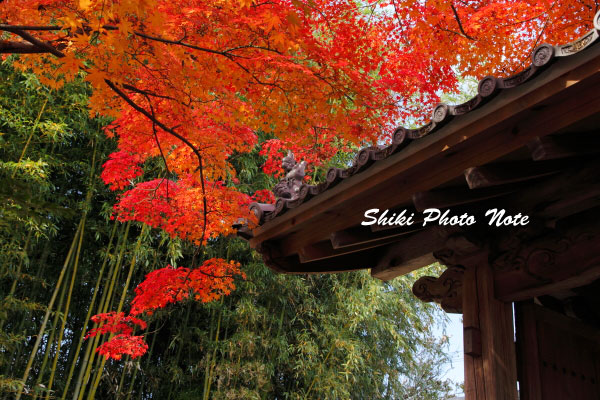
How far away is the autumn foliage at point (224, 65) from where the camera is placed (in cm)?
285

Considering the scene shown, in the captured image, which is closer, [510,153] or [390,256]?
[510,153]

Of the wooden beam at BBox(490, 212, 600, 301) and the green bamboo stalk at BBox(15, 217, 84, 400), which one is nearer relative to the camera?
the wooden beam at BBox(490, 212, 600, 301)

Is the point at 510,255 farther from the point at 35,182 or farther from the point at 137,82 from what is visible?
the point at 35,182

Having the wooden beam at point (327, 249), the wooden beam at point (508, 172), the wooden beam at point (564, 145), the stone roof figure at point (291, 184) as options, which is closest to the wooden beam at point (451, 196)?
the wooden beam at point (508, 172)

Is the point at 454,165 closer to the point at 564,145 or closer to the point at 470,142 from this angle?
the point at 470,142

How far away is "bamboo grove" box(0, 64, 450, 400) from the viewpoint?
6.72 meters

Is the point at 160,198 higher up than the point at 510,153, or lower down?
higher up

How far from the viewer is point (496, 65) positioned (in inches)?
188

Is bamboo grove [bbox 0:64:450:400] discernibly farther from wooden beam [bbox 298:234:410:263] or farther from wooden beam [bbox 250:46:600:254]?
wooden beam [bbox 250:46:600:254]

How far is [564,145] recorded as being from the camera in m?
1.88

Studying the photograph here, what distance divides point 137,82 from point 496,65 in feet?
10.1

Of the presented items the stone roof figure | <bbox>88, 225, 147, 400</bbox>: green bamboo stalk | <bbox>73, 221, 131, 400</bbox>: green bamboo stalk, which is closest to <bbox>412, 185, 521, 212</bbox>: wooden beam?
the stone roof figure

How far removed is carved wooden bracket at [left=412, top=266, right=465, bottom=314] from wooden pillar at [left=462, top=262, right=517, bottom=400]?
0.56 feet

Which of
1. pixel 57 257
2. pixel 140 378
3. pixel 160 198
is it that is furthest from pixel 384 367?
pixel 57 257
